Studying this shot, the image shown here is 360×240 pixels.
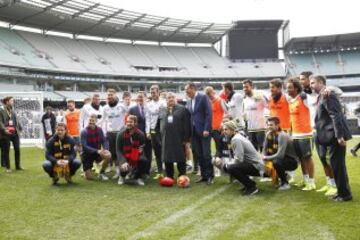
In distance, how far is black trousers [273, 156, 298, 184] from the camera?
6512mm

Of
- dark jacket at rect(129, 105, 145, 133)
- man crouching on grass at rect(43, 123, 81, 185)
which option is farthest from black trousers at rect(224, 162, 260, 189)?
man crouching on grass at rect(43, 123, 81, 185)

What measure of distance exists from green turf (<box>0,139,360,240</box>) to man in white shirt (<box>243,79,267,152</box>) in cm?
110

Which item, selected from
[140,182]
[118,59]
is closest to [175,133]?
[140,182]

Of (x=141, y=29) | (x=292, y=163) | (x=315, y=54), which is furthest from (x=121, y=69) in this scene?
(x=292, y=163)

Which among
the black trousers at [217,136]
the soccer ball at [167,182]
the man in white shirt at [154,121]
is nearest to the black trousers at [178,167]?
the soccer ball at [167,182]

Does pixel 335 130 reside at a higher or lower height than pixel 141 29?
lower

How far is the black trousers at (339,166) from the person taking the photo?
17.7 ft

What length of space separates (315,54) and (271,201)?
5602 cm

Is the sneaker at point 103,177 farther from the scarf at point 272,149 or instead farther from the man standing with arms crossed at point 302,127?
the man standing with arms crossed at point 302,127

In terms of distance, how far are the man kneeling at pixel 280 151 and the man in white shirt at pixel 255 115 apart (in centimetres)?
90

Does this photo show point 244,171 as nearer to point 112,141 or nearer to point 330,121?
point 330,121

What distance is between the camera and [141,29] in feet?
158

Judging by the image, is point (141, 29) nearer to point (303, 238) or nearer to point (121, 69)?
point (121, 69)

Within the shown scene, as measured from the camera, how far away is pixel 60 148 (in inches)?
304
